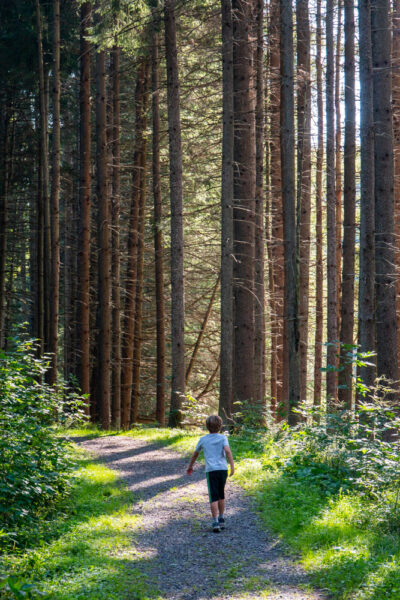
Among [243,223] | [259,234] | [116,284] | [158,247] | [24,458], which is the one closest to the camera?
[24,458]

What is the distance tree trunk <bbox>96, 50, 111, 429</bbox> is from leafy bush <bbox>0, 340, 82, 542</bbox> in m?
7.09

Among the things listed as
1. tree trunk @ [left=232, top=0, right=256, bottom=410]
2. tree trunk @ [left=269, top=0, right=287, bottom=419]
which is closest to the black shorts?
tree trunk @ [left=232, top=0, right=256, bottom=410]

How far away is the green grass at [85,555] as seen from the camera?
560 centimetres

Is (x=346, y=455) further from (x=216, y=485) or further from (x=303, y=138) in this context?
(x=303, y=138)

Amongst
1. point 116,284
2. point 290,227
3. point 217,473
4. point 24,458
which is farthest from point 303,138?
point 24,458

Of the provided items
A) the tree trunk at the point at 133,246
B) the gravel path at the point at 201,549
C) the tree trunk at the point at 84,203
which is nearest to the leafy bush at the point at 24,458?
the gravel path at the point at 201,549

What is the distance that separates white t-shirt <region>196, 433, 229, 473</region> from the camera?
7910mm

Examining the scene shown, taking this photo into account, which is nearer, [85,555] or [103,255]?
[85,555]

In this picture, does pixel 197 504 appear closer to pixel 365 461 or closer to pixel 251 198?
pixel 365 461

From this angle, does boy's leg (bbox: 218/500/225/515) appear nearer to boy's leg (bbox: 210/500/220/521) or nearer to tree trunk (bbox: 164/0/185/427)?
boy's leg (bbox: 210/500/220/521)

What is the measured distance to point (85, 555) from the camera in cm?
655

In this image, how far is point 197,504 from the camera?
9.09 m

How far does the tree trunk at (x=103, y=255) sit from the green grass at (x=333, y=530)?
7.95 meters

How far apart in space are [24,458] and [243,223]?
926cm
